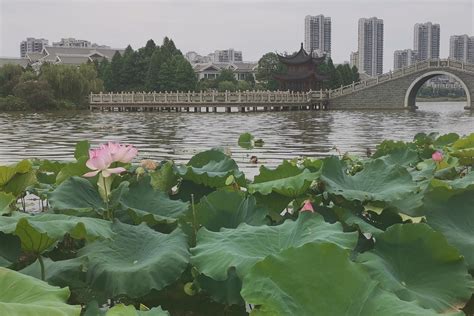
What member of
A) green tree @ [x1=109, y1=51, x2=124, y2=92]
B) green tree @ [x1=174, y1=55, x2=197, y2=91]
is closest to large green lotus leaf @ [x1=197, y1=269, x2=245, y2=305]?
green tree @ [x1=174, y1=55, x2=197, y2=91]

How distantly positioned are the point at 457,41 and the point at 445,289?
11100 centimetres

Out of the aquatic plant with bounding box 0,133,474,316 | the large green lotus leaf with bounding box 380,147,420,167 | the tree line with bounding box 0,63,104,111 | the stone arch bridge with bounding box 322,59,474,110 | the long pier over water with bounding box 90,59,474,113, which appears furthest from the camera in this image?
the stone arch bridge with bounding box 322,59,474,110

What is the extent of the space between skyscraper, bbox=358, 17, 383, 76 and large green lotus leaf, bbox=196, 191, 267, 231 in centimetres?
10318

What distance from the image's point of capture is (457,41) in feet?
340

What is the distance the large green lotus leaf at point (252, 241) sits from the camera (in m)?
1.26

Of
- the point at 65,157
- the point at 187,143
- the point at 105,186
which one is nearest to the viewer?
the point at 105,186

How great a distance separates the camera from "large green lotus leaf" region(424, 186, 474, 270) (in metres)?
1.70

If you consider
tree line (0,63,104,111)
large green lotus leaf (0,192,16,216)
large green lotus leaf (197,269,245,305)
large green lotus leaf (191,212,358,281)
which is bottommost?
large green lotus leaf (197,269,245,305)

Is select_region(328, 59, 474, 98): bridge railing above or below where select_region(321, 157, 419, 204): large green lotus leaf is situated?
above

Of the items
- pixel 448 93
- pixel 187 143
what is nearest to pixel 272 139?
pixel 187 143

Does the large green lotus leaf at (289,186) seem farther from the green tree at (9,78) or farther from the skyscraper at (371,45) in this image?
the skyscraper at (371,45)

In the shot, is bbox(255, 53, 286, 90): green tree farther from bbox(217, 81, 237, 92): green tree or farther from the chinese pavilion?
the chinese pavilion

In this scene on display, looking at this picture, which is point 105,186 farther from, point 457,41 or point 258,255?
point 457,41

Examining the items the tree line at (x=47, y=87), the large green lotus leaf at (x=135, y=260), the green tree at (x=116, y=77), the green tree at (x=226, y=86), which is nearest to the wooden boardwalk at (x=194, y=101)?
the tree line at (x=47, y=87)
